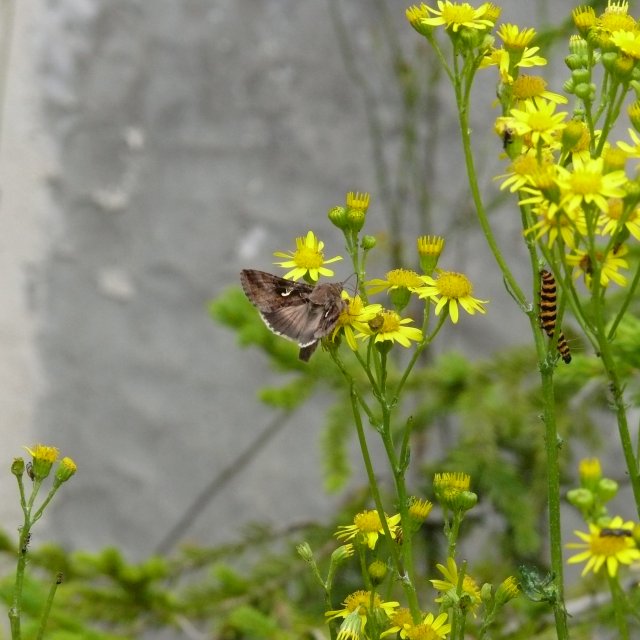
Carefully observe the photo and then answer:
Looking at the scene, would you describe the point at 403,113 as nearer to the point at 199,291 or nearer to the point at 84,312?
the point at 199,291

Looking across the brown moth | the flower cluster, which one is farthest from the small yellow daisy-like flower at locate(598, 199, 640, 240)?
the brown moth

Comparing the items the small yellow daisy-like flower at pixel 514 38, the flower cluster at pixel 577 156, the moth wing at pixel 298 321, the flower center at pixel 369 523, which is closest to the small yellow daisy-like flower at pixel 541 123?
the flower cluster at pixel 577 156

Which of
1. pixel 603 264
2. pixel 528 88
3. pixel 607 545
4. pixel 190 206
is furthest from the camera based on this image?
pixel 190 206

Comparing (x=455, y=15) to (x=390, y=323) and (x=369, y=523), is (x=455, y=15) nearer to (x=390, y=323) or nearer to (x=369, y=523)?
(x=390, y=323)

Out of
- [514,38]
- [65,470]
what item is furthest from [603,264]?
[65,470]

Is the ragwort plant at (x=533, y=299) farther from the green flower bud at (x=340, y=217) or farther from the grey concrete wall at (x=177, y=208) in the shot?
the grey concrete wall at (x=177, y=208)

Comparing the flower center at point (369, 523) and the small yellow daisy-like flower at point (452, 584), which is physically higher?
the flower center at point (369, 523)

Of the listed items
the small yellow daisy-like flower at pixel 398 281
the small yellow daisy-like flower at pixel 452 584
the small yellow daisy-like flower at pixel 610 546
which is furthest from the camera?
the small yellow daisy-like flower at pixel 398 281
